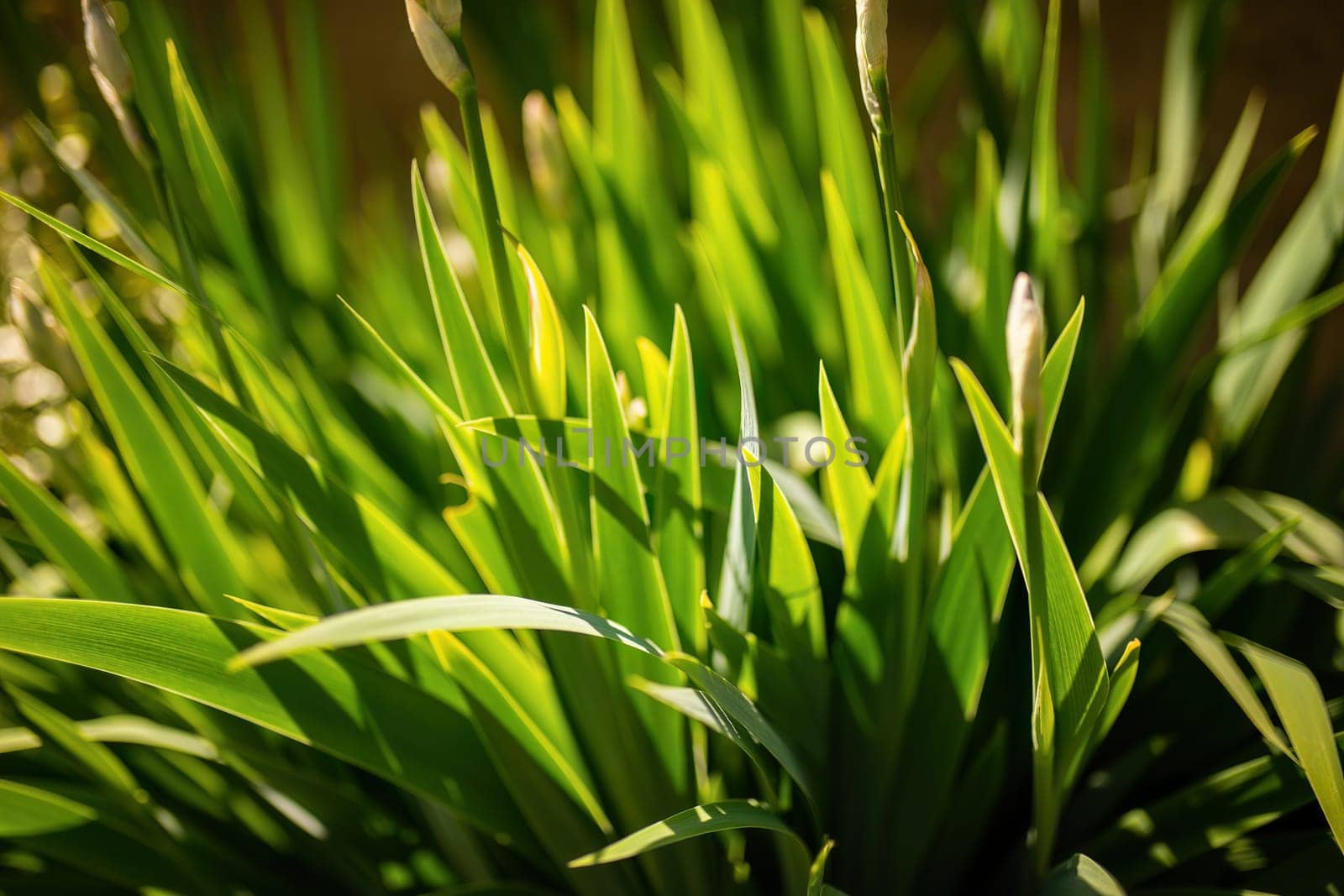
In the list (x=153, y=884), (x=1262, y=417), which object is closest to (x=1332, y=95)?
(x=1262, y=417)

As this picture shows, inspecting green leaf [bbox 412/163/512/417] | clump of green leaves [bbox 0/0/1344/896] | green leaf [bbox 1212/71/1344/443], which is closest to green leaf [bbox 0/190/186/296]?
clump of green leaves [bbox 0/0/1344/896]

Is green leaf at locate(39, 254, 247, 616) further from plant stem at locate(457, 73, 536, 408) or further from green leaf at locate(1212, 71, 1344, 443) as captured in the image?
green leaf at locate(1212, 71, 1344, 443)

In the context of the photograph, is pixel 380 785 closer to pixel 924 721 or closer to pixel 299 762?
pixel 299 762

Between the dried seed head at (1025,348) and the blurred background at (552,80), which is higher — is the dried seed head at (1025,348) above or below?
below

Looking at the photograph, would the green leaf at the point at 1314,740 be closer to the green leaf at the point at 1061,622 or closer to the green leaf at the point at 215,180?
the green leaf at the point at 1061,622

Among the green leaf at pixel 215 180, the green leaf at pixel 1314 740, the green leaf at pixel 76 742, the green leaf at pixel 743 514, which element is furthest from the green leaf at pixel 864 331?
the green leaf at pixel 76 742
